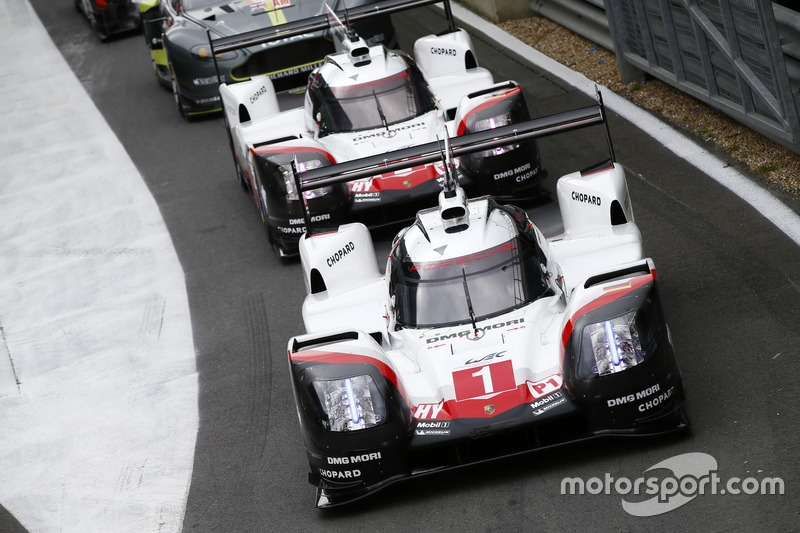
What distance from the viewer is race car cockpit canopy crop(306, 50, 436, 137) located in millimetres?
10898

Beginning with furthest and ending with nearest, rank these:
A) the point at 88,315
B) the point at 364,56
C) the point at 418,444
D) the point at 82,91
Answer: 1. the point at 82,91
2. the point at 364,56
3. the point at 88,315
4. the point at 418,444

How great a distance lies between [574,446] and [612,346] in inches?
27.4

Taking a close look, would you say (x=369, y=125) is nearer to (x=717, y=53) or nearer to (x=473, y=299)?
(x=717, y=53)

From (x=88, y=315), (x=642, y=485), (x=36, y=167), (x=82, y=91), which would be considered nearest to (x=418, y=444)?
(x=642, y=485)

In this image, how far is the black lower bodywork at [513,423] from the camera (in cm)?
607

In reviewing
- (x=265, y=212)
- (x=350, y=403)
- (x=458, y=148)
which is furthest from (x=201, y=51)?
(x=350, y=403)

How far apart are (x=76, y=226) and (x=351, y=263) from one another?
5389mm

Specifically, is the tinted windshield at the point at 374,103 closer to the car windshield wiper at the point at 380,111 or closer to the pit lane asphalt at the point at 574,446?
the car windshield wiper at the point at 380,111

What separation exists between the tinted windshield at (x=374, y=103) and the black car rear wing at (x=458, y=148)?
279 cm

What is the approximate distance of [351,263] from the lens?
833 centimetres

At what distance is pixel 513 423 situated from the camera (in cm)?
605

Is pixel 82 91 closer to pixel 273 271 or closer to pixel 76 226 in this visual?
pixel 76 226

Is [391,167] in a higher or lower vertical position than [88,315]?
higher

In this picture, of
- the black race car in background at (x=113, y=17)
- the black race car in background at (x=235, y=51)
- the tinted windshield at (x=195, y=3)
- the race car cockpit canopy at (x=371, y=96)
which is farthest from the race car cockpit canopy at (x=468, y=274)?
the black race car in background at (x=113, y=17)
